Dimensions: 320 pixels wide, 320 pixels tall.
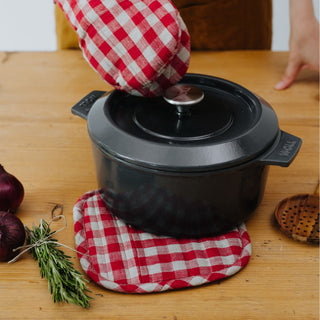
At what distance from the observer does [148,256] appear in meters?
0.72

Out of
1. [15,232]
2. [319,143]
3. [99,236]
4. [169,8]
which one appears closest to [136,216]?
[99,236]

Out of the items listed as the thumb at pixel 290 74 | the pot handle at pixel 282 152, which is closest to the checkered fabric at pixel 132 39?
the pot handle at pixel 282 152

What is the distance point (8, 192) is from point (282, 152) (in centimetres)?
47

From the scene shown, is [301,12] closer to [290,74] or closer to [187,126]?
[290,74]

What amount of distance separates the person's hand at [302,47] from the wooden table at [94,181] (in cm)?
4

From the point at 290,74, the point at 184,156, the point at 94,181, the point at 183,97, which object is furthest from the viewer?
the point at 290,74

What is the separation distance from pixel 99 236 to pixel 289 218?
333 mm

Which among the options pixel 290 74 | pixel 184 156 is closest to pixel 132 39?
pixel 184 156

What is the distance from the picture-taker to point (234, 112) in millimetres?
791

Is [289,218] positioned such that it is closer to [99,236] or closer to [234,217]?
[234,217]

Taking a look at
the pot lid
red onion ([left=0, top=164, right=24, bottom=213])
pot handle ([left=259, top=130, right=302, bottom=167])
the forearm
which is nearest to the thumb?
the forearm

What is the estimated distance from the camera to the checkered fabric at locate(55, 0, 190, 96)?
0.72 metres

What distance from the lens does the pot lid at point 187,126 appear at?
646 mm

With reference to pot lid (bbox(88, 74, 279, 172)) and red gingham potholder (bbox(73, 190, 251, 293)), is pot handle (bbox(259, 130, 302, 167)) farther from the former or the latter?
red gingham potholder (bbox(73, 190, 251, 293))
